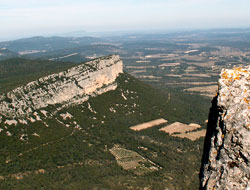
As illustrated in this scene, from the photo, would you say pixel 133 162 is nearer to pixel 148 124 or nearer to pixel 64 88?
pixel 148 124

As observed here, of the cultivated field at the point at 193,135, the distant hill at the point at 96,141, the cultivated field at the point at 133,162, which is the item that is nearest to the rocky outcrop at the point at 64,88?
the distant hill at the point at 96,141

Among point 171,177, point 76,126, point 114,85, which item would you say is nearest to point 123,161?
point 171,177

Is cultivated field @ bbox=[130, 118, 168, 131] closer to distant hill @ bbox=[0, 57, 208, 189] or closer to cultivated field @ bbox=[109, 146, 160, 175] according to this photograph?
distant hill @ bbox=[0, 57, 208, 189]

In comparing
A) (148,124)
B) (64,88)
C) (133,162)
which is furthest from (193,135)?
(64,88)

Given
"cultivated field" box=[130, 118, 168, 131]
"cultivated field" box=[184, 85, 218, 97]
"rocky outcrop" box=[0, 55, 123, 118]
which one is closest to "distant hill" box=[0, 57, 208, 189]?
"rocky outcrop" box=[0, 55, 123, 118]

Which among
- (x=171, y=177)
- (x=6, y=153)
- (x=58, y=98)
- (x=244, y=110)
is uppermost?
(x=244, y=110)

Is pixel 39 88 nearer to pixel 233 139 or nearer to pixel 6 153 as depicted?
pixel 6 153
